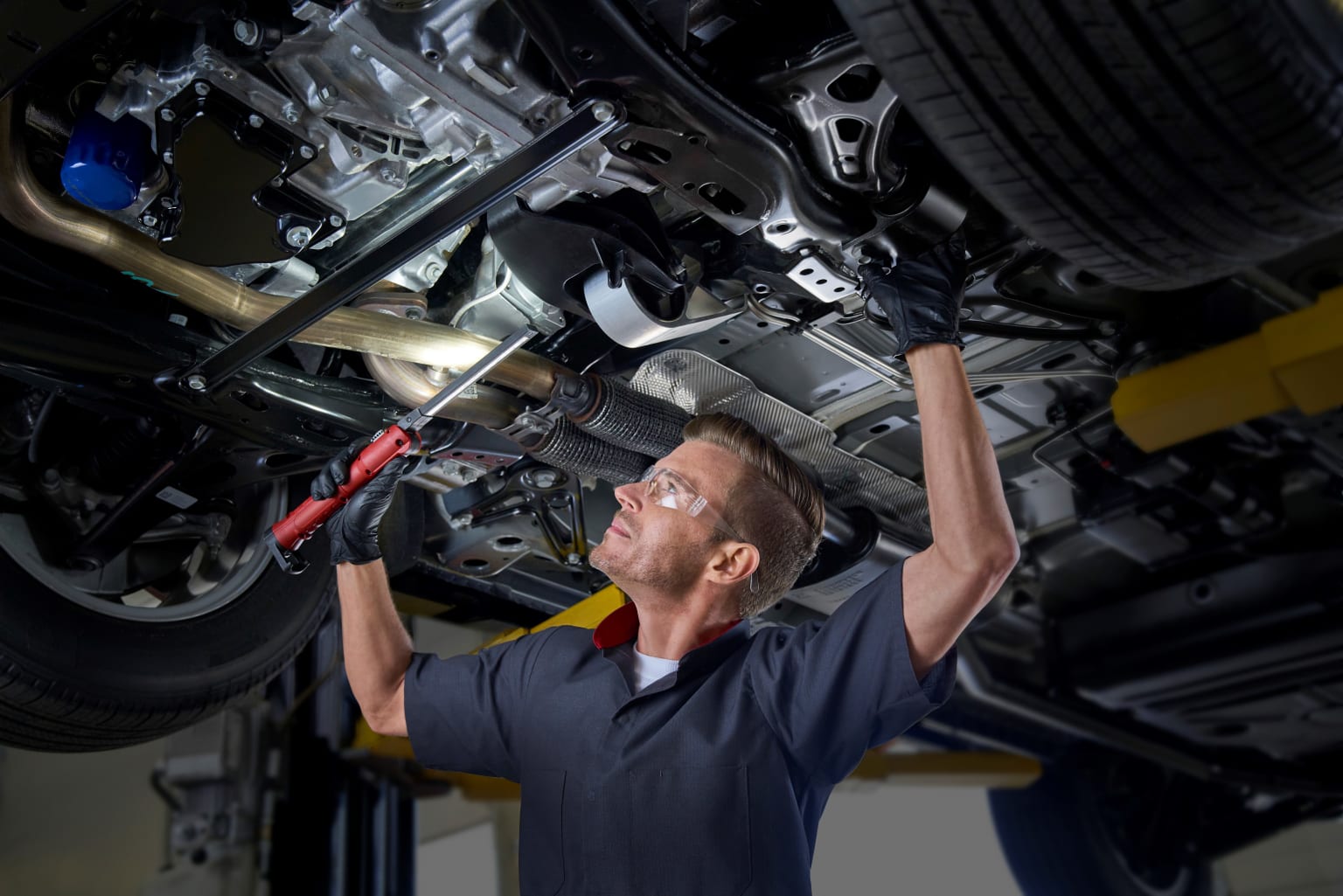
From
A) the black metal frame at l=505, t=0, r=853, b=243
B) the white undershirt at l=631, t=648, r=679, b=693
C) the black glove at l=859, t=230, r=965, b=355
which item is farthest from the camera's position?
the white undershirt at l=631, t=648, r=679, b=693

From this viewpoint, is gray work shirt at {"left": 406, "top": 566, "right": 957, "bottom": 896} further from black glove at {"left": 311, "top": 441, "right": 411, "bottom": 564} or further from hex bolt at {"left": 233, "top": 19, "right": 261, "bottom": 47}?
hex bolt at {"left": 233, "top": 19, "right": 261, "bottom": 47}

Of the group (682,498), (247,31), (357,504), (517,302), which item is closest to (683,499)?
(682,498)

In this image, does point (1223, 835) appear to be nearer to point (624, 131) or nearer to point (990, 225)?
point (990, 225)

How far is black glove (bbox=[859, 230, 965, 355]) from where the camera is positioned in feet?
5.25

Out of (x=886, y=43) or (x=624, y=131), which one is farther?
(x=624, y=131)

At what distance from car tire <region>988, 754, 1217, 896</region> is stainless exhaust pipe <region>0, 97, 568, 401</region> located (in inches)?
155

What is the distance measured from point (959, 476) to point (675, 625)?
64 cm

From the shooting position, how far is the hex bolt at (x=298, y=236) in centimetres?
171

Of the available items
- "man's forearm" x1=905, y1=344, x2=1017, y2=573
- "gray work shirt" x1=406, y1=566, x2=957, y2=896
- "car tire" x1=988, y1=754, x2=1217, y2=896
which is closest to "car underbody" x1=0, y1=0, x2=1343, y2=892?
"man's forearm" x1=905, y1=344, x2=1017, y2=573

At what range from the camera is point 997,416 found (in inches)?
105

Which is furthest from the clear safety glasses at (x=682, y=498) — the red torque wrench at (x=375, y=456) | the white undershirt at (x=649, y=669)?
the red torque wrench at (x=375, y=456)

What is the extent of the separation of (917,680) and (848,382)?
36.7 inches

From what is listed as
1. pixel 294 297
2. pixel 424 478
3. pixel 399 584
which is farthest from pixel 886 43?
Result: pixel 399 584

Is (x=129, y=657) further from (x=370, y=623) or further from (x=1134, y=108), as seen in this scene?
(x=1134, y=108)
